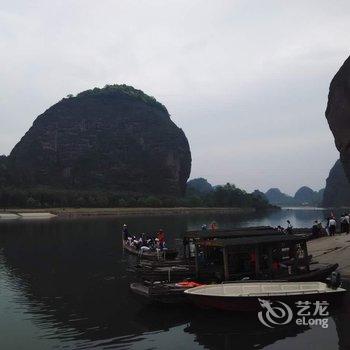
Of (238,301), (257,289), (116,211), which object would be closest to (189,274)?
(257,289)

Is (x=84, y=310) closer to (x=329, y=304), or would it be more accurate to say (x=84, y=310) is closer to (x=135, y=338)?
(x=135, y=338)

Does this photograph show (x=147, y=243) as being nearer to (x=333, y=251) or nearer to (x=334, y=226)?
(x=333, y=251)

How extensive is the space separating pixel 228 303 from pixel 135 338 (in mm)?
5274

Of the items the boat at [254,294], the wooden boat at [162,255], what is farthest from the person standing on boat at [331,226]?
the boat at [254,294]

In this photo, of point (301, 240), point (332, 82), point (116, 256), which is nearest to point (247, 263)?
point (301, 240)

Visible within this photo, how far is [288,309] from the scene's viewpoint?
2211cm

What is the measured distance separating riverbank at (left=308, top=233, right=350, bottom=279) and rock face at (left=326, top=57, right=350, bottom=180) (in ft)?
117

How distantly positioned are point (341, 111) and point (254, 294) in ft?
209

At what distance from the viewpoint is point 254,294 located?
72.9 feet

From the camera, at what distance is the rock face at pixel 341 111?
75.7 metres

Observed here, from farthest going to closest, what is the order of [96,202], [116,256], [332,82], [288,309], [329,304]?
[96,202] → [332,82] → [116,256] → [329,304] → [288,309]

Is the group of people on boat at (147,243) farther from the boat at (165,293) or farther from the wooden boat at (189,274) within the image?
the boat at (165,293)

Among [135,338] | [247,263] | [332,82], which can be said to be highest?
[332,82]

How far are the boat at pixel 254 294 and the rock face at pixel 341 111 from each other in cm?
5589
